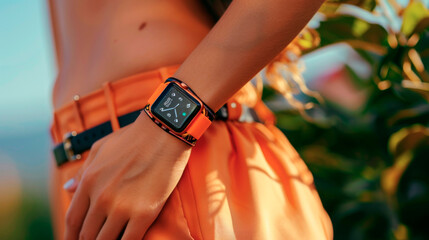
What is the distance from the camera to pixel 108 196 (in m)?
0.64

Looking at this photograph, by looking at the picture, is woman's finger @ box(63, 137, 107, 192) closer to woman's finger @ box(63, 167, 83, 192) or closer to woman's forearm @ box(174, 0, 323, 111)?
woman's finger @ box(63, 167, 83, 192)

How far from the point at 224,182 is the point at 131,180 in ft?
0.52

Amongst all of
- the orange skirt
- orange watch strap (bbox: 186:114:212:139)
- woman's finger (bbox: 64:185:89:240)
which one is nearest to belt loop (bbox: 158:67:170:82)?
the orange skirt

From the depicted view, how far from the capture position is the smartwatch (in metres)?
0.65

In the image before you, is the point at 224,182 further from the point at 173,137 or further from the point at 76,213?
the point at 76,213

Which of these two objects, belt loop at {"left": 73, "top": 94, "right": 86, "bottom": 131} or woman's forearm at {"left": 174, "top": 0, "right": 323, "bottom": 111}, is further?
belt loop at {"left": 73, "top": 94, "right": 86, "bottom": 131}

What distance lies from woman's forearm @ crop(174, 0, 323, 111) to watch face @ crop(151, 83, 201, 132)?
24mm

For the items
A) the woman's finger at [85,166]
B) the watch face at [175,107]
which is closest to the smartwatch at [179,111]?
the watch face at [175,107]

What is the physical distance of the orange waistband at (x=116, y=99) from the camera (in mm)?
741

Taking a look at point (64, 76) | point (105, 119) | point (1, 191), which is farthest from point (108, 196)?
point (1, 191)

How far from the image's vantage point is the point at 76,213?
27.1 inches

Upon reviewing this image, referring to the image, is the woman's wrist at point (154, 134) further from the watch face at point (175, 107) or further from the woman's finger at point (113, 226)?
the woman's finger at point (113, 226)

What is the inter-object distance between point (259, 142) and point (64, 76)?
1.50ft

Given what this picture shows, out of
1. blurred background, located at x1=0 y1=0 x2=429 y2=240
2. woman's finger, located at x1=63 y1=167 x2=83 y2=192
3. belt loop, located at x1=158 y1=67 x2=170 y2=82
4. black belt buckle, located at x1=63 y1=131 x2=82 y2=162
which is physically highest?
black belt buckle, located at x1=63 y1=131 x2=82 y2=162
